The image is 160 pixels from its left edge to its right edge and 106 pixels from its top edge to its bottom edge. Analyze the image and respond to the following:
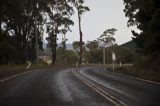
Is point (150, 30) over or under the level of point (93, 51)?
under

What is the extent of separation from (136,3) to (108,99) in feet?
89.5

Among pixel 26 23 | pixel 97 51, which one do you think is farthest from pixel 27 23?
pixel 97 51

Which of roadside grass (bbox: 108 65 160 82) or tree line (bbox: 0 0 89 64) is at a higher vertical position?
tree line (bbox: 0 0 89 64)

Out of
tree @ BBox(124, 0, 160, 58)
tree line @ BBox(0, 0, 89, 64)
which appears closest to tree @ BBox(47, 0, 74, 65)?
tree line @ BBox(0, 0, 89, 64)

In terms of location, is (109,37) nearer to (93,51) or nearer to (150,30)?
(93,51)

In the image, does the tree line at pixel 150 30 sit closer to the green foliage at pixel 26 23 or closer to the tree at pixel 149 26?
the tree at pixel 149 26

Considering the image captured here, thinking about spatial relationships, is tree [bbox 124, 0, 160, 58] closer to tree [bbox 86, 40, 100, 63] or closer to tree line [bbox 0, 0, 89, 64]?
tree line [bbox 0, 0, 89, 64]

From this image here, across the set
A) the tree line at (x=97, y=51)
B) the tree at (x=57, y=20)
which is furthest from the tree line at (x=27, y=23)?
the tree line at (x=97, y=51)

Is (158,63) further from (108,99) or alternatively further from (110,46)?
(110,46)

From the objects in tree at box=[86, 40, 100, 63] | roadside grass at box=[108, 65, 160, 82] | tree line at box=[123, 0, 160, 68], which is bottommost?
roadside grass at box=[108, 65, 160, 82]

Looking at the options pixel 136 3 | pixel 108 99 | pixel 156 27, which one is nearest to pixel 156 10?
pixel 156 27

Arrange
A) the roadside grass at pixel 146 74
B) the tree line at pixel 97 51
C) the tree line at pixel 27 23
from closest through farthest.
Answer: the roadside grass at pixel 146 74
the tree line at pixel 27 23
the tree line at pixel 97 51

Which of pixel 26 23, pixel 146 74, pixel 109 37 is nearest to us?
pixel 146 74

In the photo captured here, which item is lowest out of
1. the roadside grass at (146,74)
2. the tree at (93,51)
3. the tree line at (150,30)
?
the roadside grass at (146,74)
